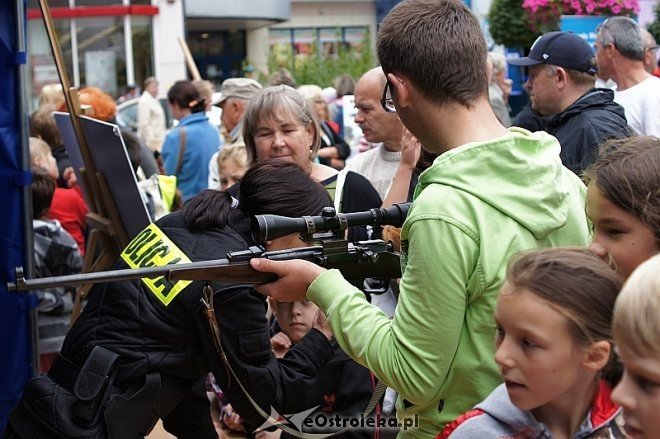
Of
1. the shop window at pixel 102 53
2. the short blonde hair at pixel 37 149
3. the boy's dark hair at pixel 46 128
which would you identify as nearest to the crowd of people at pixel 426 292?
the short blonde hair at pixel 37 149

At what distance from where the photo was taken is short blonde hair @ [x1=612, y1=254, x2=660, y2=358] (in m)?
1.59

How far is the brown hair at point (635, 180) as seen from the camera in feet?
7.60

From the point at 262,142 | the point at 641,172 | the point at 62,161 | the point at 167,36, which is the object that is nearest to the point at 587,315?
the point at 641,172

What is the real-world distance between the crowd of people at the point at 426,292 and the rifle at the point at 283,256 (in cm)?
6

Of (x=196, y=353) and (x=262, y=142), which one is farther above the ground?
(x=262, y=142)

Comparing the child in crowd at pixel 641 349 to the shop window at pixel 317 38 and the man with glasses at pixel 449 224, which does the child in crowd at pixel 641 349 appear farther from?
the shop window at pixel 317 38

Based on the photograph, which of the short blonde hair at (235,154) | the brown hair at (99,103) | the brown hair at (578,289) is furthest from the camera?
the brown hair at (99,103)

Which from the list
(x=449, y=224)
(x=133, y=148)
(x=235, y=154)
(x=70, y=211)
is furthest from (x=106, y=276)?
(x=70, y=211)

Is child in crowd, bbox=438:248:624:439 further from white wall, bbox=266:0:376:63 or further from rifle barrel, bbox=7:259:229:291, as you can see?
white wall, bbox=266:0:376:63

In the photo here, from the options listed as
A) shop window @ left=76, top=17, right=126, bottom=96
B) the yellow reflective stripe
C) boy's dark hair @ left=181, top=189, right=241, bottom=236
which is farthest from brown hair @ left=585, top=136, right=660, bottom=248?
shop window @ left=76, top=17, right=126, bottom=96

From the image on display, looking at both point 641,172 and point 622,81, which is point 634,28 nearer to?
point 622,81

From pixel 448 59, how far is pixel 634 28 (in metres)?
5.11

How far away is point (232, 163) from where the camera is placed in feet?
21.2

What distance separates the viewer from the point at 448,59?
7.52 feet
